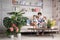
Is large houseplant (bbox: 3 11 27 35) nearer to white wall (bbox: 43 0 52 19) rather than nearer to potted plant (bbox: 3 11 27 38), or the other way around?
potted plant (bbox: 3 11 27 38)

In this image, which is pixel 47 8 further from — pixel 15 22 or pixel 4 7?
pixel 15 22

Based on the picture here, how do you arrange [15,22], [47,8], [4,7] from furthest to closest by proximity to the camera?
[47,8], [4,7], [15,22]

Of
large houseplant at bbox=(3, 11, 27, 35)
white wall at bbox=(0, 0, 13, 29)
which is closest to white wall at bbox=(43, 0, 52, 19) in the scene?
white wall at bbox=(0, 0, 13, 29)

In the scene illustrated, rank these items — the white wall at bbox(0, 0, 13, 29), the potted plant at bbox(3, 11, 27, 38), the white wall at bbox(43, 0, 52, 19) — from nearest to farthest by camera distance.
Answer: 1. the potted plant at bbox(3, 11, 27, 38)
2. the white wall at bbox(0, 0, 13, 29)
3. the white wall at bbox(43, 0, 52, 19)

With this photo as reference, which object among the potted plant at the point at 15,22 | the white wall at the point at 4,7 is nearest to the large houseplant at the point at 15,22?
the potted plant at the point at 15,22

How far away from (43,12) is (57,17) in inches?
28.6

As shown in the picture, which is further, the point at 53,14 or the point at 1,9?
the point at 53,14

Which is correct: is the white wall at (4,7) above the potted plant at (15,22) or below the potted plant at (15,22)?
above

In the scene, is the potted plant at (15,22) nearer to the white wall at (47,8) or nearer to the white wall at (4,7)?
the white wall at (4,7)

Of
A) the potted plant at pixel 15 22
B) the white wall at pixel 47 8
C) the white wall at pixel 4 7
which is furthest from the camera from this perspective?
the white wall at pixel 47 8

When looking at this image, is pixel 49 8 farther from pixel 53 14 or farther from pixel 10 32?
pixel 10 32

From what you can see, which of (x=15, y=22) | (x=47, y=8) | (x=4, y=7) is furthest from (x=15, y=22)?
(x=47, y=8)

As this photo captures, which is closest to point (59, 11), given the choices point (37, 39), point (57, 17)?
point (57, 17)

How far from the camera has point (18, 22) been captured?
17.6ft
